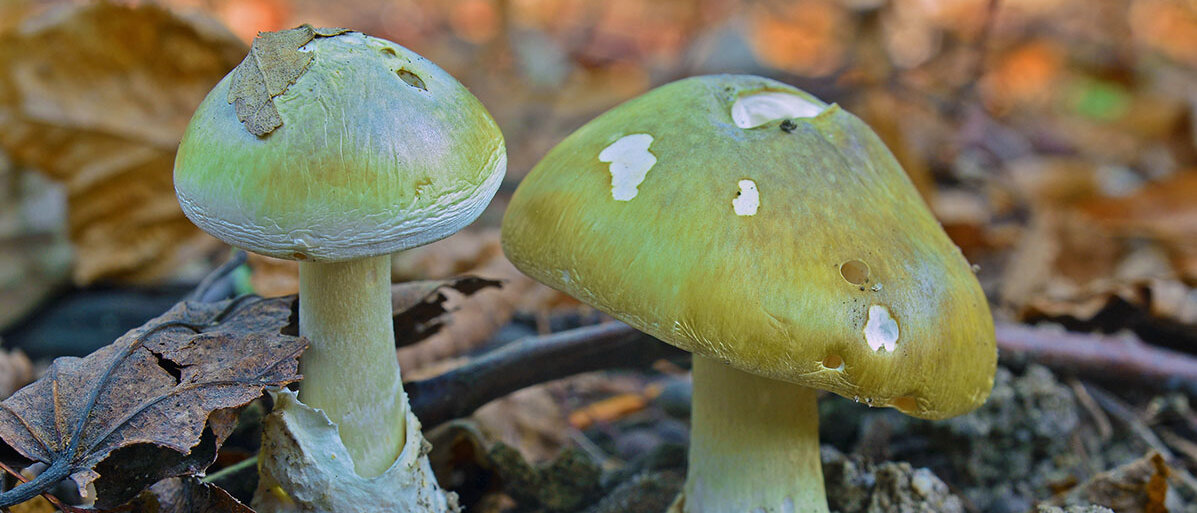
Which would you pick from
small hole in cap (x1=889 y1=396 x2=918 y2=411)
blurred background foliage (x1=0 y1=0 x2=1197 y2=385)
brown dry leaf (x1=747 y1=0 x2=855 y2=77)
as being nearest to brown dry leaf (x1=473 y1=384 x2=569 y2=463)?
blurred background foliage (x1=0 y1=0 x2=1197 y2=385)

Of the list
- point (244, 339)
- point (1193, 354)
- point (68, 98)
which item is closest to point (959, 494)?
point (1193, 354)

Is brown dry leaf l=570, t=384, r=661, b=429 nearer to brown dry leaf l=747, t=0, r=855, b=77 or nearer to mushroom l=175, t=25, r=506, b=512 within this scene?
mushroom l=175, t=25, r=506, b=512

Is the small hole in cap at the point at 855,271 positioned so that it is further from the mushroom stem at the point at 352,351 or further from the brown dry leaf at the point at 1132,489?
the brown dry leaf at the point at 1132,489

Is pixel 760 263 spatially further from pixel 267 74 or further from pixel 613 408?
pixel 613 408

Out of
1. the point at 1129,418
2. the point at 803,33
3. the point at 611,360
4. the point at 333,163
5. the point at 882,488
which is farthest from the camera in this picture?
the point at 803,33

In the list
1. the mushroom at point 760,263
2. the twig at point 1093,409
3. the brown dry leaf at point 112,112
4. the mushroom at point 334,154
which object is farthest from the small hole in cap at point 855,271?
the brown dry leaf at point 112,112

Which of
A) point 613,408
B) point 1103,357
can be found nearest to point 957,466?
point 1103,357
